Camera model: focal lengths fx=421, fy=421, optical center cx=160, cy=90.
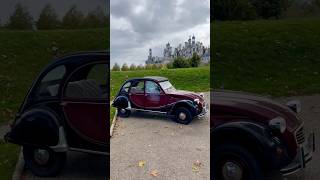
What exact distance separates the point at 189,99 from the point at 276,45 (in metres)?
0.73

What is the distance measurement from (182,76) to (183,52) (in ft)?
0.49

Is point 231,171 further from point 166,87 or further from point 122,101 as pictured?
point 122,101

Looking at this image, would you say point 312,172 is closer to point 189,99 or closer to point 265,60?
point 265,60

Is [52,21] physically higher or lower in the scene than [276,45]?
higher

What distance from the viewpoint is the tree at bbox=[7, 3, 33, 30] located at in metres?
2.87

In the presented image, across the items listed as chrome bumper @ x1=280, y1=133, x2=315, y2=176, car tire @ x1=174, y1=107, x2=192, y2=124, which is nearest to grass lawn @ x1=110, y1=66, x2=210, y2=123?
car tire @ x1=174, y1=107, x2=192, y2=124

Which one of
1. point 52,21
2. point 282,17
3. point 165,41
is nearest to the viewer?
point 165,41

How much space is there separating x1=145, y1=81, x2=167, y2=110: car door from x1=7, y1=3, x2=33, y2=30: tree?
1.01 m

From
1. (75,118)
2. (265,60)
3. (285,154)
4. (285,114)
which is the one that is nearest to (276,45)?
(265,60)

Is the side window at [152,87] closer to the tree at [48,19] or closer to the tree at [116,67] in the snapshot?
the tree at [116,67]

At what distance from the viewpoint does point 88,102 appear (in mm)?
2826

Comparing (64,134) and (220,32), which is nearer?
(220,32)

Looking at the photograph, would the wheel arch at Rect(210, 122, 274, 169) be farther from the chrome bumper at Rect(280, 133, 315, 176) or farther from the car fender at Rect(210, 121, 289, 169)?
the chrome bumper at Rect(280, 133, 315, 176)

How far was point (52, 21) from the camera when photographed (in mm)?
2836
